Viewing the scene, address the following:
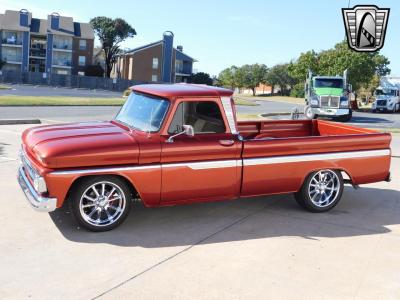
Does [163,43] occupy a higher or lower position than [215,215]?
higher

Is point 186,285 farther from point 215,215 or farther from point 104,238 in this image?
point 215,215

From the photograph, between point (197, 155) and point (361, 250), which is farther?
point (197, 155)

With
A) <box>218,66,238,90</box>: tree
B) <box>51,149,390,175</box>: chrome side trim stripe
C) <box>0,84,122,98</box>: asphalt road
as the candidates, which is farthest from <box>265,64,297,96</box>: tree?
<box>51,149,390,175</box>: chrome side trim stripe

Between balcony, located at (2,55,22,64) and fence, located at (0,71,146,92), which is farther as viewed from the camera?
balcony, located at (2,55,22,64)

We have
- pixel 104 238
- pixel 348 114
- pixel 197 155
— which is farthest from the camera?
pixel 348 114

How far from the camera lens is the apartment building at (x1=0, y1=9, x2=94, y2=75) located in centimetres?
7400

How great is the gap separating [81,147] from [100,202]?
70cm

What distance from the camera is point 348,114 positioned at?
95.6 feet

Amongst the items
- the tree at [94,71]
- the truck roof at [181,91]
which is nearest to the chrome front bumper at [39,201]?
the truck roof at [181,91]

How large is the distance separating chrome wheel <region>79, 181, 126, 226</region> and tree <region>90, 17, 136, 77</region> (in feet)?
251

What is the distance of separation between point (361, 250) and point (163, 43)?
74.8 meters

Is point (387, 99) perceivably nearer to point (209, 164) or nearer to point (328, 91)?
point (328, 91)

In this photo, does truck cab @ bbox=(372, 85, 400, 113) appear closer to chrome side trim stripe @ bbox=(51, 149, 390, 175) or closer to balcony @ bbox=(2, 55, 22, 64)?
chrome side trim stripe @ bbox=(51, 149, 390, 175)

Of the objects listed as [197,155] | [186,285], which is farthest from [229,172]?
[186,285]
